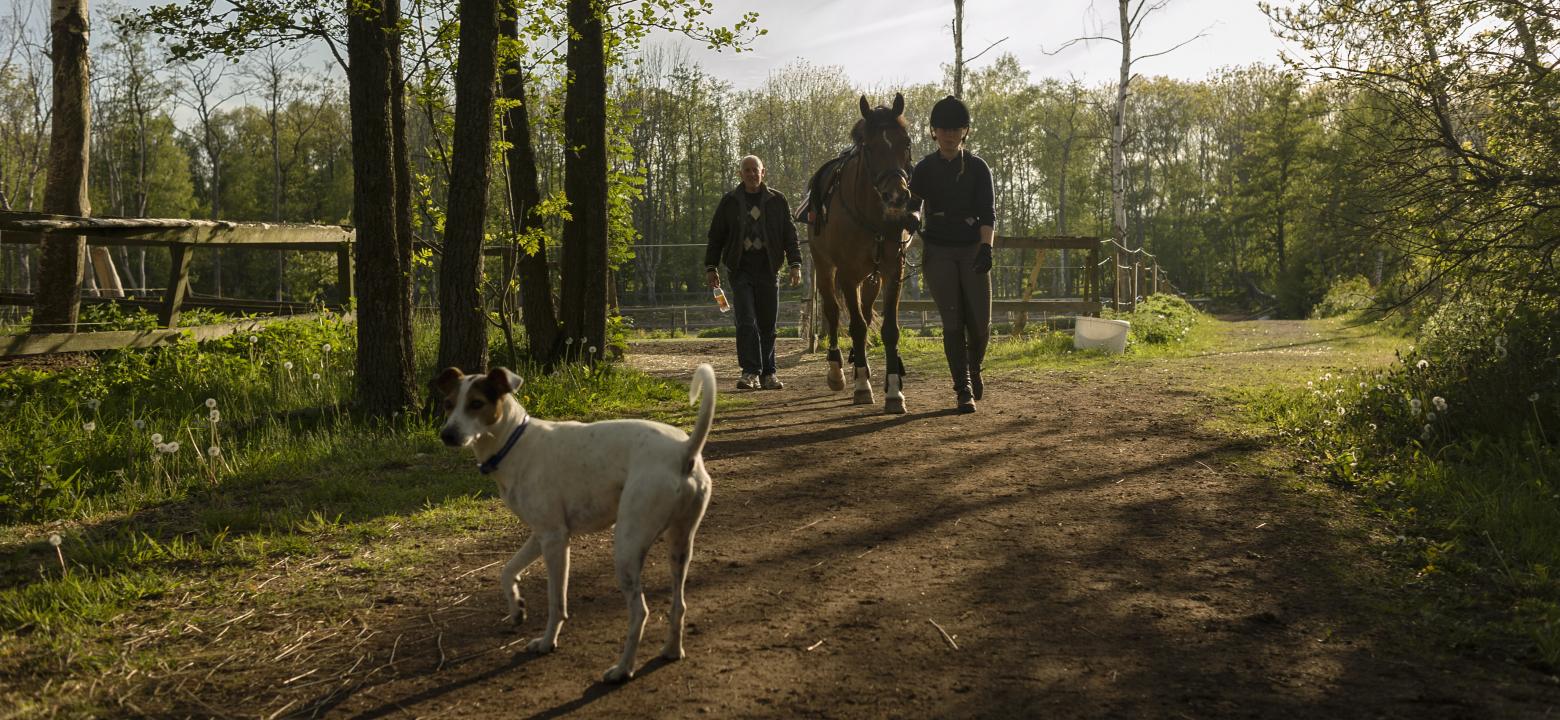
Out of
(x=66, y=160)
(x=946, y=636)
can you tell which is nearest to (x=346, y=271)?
(x=66, y=160)

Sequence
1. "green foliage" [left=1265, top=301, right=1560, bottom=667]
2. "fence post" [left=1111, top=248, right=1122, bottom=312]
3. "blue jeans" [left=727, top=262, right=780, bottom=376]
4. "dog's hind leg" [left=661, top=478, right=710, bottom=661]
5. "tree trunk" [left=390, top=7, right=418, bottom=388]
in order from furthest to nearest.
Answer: "fence post" [left=1111, top=248, right=1122, bottom=312], "blue jeans" [left=727, top=262, right=780, bottom=376], "tree trunk" [left=390, top=7, right=418, bottom=388], "green foliage" [left=1265, top=301, right=1560, bottom=667], "dog's hind leg" [left=661, top=478, right=710, bottom=661]

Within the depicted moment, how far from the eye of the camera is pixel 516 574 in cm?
379

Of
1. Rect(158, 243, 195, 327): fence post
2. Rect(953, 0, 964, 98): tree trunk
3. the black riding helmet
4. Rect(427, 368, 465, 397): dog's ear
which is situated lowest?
Rect(427, 368, 465, 397): dog's ear

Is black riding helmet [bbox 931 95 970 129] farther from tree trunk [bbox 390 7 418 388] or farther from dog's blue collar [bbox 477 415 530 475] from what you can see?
dog's blue collar [bbox 477 415 530 475]

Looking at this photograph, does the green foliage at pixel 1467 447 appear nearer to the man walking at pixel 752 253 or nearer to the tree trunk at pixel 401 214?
the man walking at pixel 752 253

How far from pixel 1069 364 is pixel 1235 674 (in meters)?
10.3

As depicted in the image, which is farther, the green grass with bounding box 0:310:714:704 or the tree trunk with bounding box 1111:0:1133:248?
the tree trunk with bounding box 1111:0:1133:248

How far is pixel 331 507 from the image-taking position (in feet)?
18.9

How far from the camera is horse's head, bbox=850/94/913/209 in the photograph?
885 cm

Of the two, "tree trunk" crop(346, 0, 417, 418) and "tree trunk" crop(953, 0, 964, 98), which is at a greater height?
"tree trunk" crop(953, 0, 964, 98)

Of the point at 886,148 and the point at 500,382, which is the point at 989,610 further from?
the point at 886,148

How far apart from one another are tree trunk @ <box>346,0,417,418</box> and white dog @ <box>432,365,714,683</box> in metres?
4.45

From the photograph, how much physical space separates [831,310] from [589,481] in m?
6.96

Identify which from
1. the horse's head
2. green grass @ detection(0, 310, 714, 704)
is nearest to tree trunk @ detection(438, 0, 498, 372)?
green grass @ detection(0, 310, 714, 704)
